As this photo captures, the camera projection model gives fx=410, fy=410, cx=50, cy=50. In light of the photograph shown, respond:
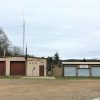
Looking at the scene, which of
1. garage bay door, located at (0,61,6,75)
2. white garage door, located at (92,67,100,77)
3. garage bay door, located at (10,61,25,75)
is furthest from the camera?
white garage door, located at (92,67,100,77)

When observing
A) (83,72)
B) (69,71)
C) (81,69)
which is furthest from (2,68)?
(83,72)

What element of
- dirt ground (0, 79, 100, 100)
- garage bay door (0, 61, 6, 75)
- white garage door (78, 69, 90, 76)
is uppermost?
garage bay door (0, 61, 6, 75)

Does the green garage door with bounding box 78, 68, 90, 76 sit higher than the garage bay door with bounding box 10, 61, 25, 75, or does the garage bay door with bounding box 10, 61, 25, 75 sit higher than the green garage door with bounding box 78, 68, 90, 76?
the garage bay door with bounding box 10, 61, 25, 75

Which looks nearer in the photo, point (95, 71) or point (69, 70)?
point (95, 71)

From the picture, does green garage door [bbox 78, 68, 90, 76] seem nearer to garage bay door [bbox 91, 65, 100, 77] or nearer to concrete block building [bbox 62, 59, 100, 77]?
concrete block building [bbox 62, 59, 100, 77]

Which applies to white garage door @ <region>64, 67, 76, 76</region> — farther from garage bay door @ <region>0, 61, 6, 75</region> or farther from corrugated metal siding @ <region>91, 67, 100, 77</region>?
garage bay door @ <region>0, 61, 6, 75</region>

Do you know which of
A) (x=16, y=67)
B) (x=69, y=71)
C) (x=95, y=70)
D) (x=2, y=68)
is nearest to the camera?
(x=16, y=67)

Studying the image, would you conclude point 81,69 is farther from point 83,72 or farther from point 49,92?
point 49,92

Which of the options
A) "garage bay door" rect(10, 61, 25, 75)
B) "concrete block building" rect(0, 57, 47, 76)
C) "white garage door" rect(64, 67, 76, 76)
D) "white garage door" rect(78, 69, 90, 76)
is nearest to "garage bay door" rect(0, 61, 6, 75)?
"concrete block building" rect(0, 57, 47, 76)

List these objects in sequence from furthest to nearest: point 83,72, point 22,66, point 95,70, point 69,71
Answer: point 83,72 < point 69,71 < point 95,70 < point 22,66

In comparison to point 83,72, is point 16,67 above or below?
above

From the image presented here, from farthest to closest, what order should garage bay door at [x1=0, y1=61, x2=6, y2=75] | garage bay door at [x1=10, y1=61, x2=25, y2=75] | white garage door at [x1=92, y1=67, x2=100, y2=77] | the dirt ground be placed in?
1. white garage door at [x1=92, y1=67, x2=100, y2=77]
2. garage bay door at [x1=10, y1=61, x2=25, y2=75]
3. garage bay door at [x1=0, y1=61, x2=6, y2=75]
4. the dirt ground

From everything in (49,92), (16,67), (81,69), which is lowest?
(49,92)

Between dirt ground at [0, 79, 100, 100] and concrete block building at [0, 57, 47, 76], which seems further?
concrete block building at [0, 57, 47, 76]
